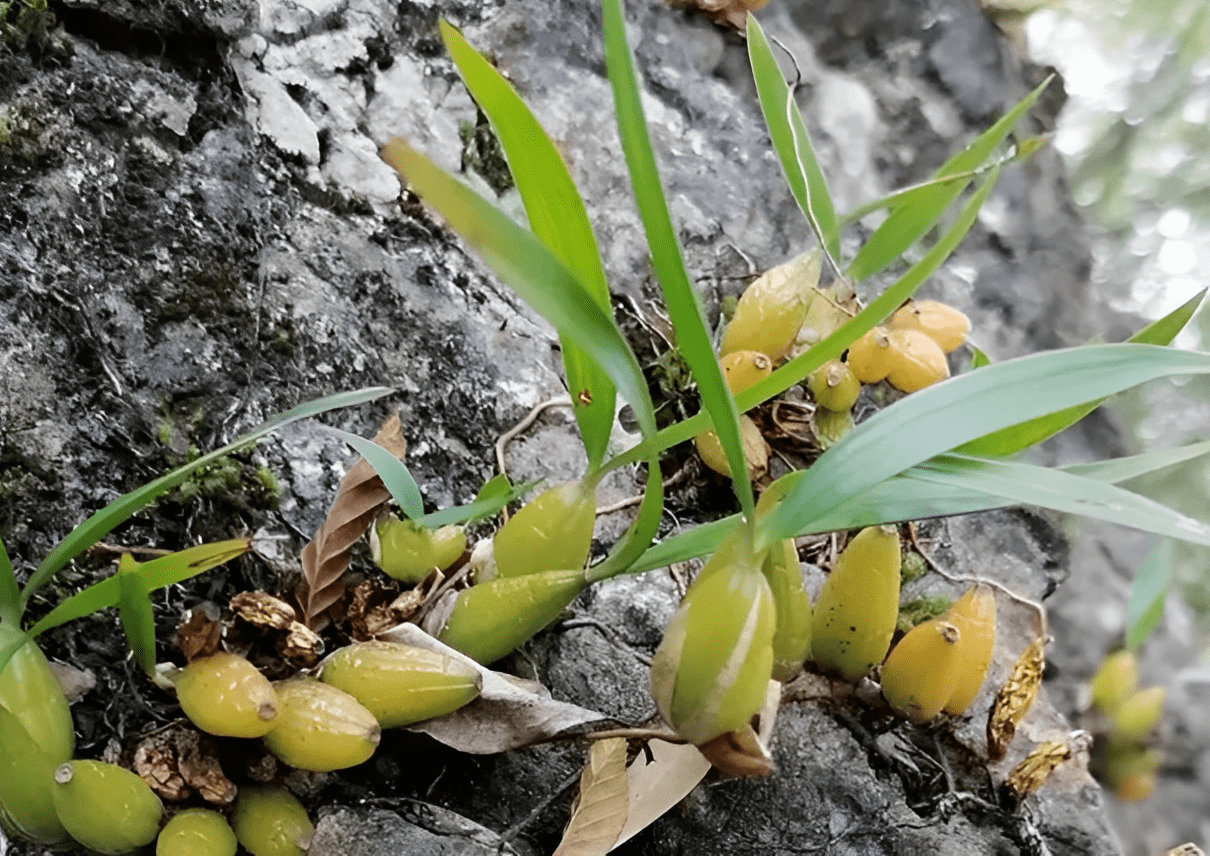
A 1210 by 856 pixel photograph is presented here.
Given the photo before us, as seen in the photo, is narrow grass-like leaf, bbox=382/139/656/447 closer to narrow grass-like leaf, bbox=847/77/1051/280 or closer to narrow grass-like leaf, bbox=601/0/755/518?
narrow grass-like leaf, bbox=601/0/755/518

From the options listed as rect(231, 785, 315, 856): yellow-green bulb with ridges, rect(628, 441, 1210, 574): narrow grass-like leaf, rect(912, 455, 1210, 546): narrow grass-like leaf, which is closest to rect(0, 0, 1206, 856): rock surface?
rect(231, 785, 315, 856): yellow-green bulb with ridges

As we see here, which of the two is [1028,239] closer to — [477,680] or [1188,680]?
[1188,680]

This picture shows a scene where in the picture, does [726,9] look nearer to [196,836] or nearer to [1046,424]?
[1046,424]

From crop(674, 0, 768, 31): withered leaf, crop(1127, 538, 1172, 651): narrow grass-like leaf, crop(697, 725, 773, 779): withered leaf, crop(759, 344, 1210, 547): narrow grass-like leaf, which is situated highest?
crop(674, 0, 768, 31): withered leaf

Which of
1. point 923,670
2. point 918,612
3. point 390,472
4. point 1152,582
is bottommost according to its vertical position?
point 1152,582

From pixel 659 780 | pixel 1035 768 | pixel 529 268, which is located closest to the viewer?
pixel 529 268

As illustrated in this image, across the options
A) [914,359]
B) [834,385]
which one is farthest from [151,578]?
[914,359]

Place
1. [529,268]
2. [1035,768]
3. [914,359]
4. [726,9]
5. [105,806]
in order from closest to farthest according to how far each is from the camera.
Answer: [529,268], [105,806], [1035,768], [914,359], [726,9]
